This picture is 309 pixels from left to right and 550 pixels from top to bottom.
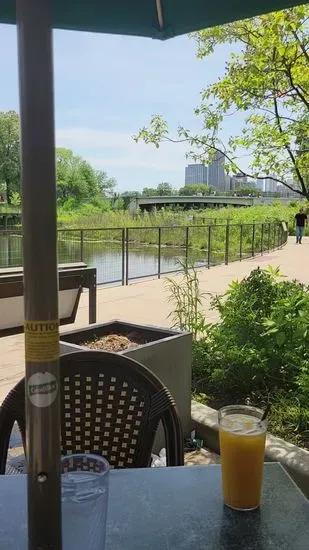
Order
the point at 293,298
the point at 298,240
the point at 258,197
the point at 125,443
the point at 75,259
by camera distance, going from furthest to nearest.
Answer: the point at 258,197 < the point at 298,240 < the point at 75,259 < the point at 293,298 < the point at 125,443

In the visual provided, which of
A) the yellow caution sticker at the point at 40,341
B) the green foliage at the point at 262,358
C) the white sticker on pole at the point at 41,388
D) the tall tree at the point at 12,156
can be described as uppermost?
the tall tree at the point at 12,156

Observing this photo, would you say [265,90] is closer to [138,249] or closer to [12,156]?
[12,156]

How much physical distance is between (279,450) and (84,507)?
1986 mm

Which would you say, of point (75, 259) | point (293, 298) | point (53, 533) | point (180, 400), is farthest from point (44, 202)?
point (75, 259)

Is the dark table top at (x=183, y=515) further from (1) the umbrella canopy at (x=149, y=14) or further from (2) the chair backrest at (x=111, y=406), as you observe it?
(1) the umbrella canopy at (x=149, y=14)

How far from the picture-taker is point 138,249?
37.3 ft

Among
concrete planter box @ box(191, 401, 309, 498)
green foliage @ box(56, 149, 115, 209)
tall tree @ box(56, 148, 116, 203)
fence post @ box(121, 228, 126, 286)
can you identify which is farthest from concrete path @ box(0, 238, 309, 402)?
tall tree @ box(56, 148, 116, 203)

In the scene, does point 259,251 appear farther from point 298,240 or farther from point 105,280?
point 105,280

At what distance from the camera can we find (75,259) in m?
9.36

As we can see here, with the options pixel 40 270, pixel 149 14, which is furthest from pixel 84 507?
pixel 149 14

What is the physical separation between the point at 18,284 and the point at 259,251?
46.5 ft

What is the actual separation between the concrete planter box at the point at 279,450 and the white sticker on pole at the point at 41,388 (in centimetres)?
213

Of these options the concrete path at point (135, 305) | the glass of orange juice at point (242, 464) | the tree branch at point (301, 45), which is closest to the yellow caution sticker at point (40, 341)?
the glass of orange juice at point (242, 464)

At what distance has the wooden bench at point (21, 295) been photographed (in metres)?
4.02
